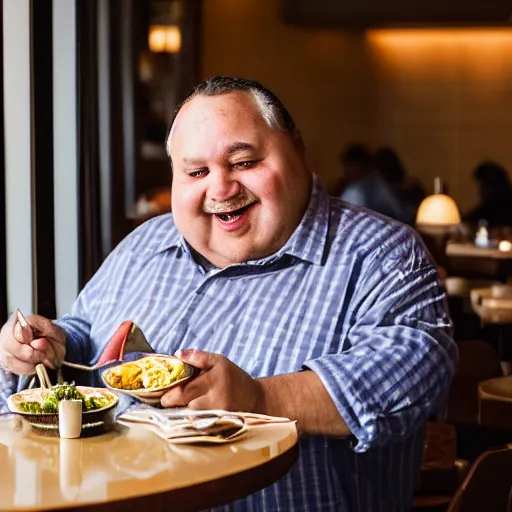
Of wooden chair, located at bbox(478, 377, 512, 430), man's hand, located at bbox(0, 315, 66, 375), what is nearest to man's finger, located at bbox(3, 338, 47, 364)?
man's hand, located at bbox(0, 315, 66, 375)

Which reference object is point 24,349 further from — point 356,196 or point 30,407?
point 356,196

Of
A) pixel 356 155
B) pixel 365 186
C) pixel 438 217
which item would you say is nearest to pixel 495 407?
pixel 365 186

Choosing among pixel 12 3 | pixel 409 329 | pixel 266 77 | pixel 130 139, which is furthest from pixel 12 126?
pixel 266 77

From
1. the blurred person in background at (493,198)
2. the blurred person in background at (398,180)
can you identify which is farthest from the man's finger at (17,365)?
the blurred person in background at (493,198)

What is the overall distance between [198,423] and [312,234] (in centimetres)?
69

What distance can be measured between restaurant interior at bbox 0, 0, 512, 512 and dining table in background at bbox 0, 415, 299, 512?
1308mm

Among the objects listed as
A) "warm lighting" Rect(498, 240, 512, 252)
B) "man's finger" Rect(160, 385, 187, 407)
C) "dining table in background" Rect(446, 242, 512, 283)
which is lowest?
"dining table in background" Rect(446, 242, 512, 283)

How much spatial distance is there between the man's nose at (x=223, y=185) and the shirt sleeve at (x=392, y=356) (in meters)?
0.34

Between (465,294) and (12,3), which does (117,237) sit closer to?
(465,294)

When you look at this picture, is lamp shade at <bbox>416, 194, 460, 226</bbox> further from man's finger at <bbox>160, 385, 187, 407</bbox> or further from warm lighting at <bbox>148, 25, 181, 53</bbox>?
man's finger at <bbox>160, 385, 187, 407</bbox>

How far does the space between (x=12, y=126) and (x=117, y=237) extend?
2.21 m

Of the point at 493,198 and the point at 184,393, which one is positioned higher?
the point at 184,393

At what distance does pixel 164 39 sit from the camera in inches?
326

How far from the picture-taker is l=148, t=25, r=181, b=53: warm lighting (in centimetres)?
815
